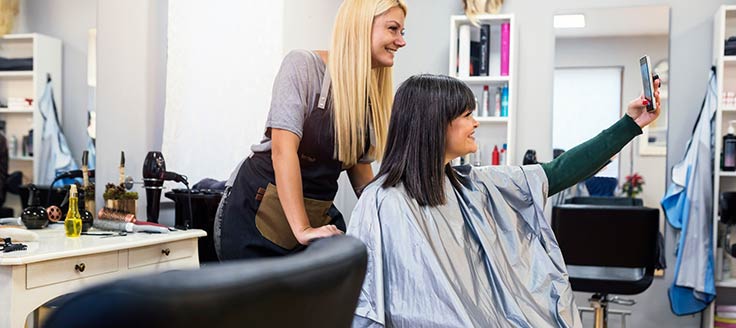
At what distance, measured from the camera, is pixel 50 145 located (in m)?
2.55

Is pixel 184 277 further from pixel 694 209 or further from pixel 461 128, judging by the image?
pixel 694 209

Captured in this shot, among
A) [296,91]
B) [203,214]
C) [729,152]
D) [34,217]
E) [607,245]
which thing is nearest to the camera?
[296,91]

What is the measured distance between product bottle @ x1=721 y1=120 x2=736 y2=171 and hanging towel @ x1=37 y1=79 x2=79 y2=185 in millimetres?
3165

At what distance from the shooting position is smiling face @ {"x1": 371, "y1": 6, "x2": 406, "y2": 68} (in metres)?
1.81

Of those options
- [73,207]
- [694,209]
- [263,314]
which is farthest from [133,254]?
[694,209]

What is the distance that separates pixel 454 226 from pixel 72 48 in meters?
1.60

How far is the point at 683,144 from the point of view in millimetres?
4051

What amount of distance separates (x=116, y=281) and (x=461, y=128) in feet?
4.76

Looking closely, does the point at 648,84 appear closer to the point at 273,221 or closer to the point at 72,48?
the point at 273,221

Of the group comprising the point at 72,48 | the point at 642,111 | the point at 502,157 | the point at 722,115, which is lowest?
the point at 502,157

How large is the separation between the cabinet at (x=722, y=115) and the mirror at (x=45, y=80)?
3043 millimetres

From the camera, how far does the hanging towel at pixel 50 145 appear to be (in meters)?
2.52

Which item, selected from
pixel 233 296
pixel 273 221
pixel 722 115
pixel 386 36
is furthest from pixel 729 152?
pixel 233 296

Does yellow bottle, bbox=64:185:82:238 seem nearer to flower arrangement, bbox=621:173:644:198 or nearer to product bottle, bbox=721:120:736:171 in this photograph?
flower arrangement, bbox=621:173:644:198
